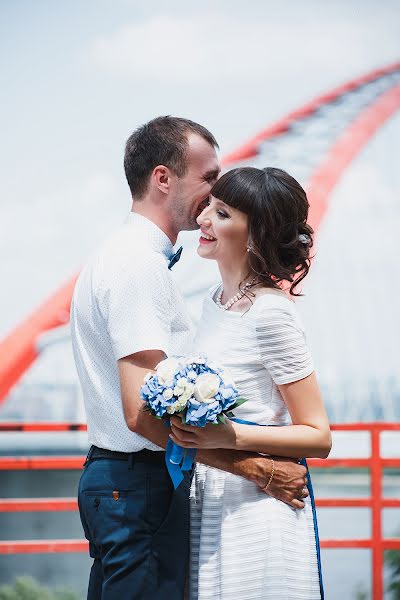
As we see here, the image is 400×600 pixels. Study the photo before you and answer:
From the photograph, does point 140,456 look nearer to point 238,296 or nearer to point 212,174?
point 238,296

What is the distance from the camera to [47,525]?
1719 centimetres

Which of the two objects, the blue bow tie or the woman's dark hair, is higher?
the woman's dark hair

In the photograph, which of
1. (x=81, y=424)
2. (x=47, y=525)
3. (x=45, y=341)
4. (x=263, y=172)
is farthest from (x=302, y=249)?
(x=47, y=525)

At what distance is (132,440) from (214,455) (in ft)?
0.51

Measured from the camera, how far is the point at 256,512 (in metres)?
1.74

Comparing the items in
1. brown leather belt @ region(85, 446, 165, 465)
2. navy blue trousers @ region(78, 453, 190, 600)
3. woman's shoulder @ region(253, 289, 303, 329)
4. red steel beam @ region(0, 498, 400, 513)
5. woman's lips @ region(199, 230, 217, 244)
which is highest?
woman's lips @ region(199, 230, 217, 244)

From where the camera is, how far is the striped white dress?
1724 millimetres

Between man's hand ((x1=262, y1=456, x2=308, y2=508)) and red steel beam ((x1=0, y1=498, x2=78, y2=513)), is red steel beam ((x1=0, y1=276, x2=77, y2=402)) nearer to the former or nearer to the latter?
red steel beam ((x1=0, y1=498, x2=78, y2=513))

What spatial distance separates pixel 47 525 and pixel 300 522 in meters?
16.1

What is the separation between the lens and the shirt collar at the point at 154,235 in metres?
1.88

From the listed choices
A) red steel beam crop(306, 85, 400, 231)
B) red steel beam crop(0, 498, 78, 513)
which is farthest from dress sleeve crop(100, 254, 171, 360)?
red steel beam crop(306, 85, 400, 231)

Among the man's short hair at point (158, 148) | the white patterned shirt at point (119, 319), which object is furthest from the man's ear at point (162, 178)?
the white patterned shirt at point (119, 319)

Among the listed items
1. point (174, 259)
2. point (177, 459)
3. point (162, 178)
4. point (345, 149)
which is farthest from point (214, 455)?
point (345, 149)

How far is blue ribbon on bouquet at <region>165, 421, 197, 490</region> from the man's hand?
0.16m
